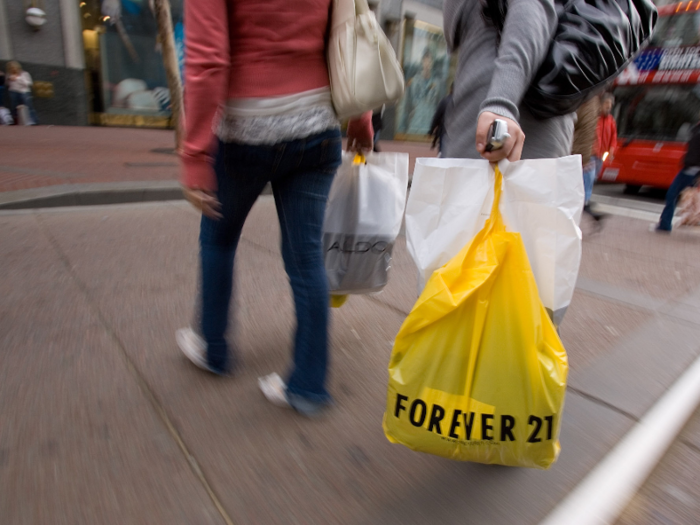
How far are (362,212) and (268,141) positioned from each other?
0.66 metres

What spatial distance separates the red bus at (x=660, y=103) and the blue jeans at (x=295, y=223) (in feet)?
Answer: 32.9

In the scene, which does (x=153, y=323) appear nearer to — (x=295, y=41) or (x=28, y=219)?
(x=295, y=41)

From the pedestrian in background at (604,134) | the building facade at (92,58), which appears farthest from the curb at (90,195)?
the building facade at (92,58)

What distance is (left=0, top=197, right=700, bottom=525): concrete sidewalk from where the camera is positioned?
5.13 feet

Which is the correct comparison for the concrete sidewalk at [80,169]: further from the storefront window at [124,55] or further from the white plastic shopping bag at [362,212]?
the white plastic shopping bag at [362,212]

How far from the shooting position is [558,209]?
56.7 inches

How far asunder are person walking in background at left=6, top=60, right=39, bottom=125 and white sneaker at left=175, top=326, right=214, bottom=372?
12.8m

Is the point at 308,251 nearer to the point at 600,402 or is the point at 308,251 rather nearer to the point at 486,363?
the point at 486,363

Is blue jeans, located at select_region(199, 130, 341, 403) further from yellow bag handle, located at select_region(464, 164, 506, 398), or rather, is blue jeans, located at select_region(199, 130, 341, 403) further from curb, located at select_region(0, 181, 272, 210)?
curb, located at select_region(0, 181, 272, 210)

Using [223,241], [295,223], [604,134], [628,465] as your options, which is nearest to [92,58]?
[604,134]

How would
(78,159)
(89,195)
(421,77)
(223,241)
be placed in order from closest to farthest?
(223,241)
(89,195)
(78,159)
(421,77)

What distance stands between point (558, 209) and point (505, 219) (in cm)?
15

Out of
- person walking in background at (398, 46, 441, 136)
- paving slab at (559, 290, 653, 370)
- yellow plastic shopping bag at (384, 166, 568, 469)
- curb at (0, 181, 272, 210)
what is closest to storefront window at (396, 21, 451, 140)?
person walking in background at (398, 46, 441, 136)

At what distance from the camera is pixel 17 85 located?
39.0 feet
